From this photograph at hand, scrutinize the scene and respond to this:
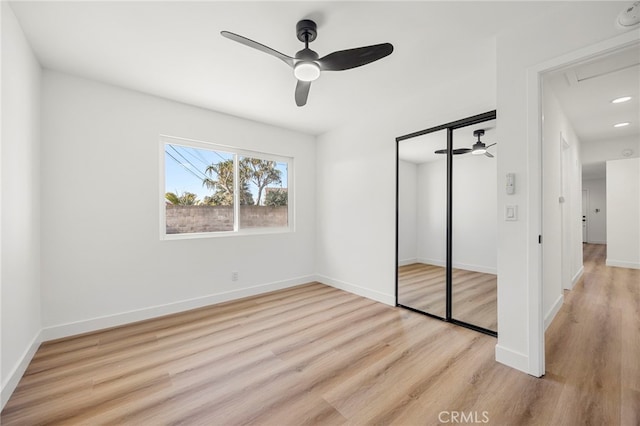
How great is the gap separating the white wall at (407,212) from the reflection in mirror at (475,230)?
1.67 ft

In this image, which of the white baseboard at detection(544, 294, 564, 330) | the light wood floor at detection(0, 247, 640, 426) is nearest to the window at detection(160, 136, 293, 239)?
the light wood floor at detection(0, 247, 640, 426)

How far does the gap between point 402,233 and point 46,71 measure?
13.4ft

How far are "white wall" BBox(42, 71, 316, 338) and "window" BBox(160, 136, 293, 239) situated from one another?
0.17 meters

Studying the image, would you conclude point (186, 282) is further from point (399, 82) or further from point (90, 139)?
point (399, 82)

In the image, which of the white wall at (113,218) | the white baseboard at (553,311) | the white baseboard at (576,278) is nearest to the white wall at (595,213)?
the white baseboard at (576,278)

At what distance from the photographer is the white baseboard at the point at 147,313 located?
8.21ft

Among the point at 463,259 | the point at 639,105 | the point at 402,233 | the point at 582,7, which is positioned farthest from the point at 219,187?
the point at 639,105

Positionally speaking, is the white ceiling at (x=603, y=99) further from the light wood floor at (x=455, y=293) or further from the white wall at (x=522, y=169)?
the light wood floor at (x=455, y=293)

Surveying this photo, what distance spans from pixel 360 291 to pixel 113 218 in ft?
10.4

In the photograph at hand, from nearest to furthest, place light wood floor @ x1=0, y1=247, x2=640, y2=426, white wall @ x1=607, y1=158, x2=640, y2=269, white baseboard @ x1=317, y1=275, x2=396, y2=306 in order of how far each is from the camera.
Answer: light wood floor @ x1=0, y1=247, x2=640, y2=426 → white baseboard @ x1=317, y1=275, x2=396, y2=306 → white wall @ x1=607, y1=158, x2=640, y2=269

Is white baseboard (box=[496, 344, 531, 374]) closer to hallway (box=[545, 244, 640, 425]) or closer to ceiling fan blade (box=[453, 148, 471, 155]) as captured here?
hallway (box=[545, 244, 640, 425])

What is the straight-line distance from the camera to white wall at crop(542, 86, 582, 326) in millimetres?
2561

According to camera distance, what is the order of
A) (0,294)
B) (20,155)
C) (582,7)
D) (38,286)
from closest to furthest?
(0,294) → (582,7) → (20,155) → (38,286)

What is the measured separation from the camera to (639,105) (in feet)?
10.5
